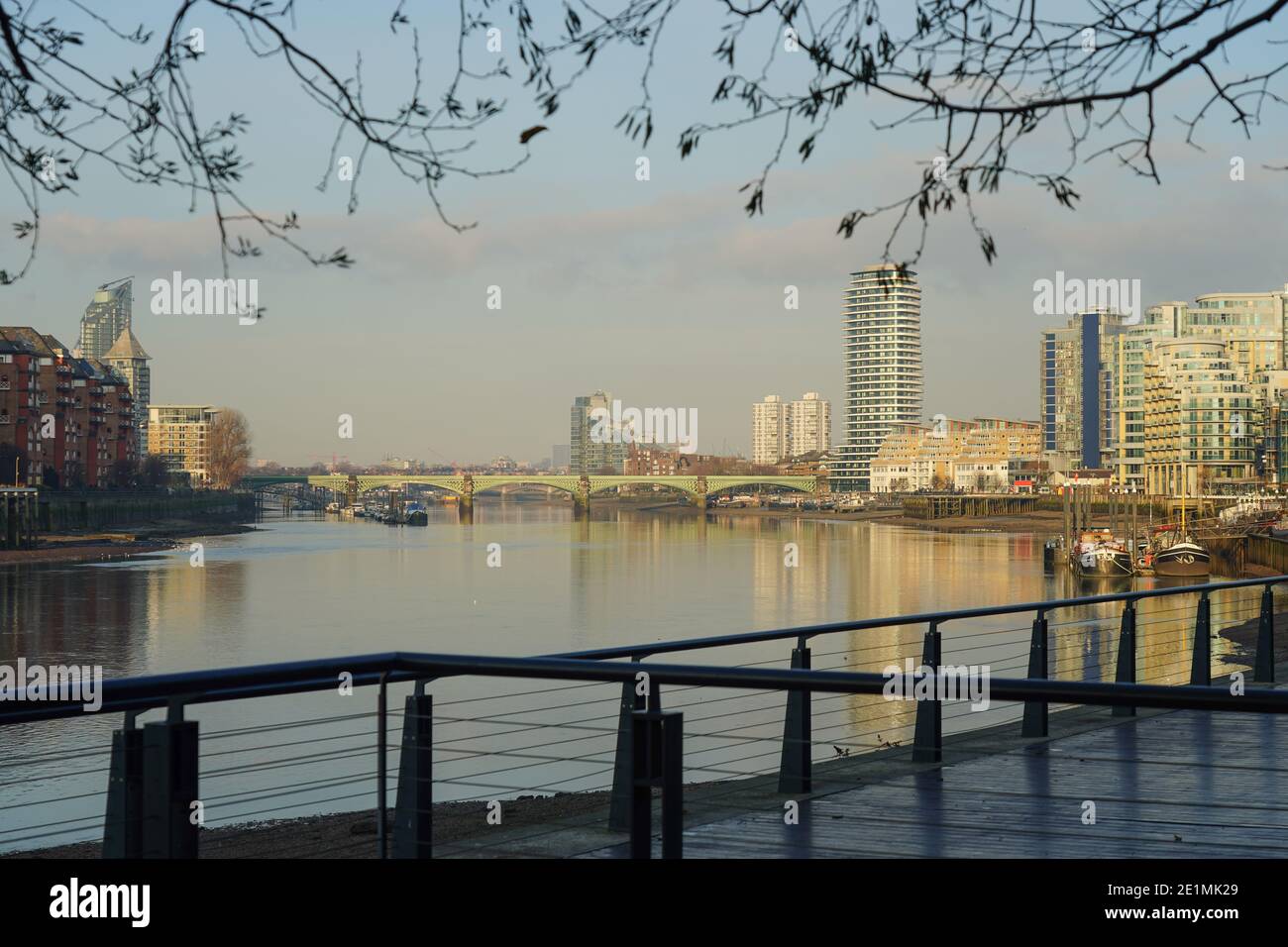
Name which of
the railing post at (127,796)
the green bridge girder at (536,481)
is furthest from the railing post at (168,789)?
the green bridge girder at (536,481)

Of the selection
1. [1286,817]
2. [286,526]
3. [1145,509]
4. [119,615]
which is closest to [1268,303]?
[1145,509]

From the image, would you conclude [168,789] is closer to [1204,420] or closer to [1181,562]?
[1181,562]

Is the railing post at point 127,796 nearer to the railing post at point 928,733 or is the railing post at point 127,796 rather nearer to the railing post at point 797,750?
the railing post at point 797,750

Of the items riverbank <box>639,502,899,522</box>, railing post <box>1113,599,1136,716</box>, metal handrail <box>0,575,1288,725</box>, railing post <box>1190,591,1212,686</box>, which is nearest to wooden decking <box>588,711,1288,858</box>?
railing post <box>1113,599,1136,716</box>

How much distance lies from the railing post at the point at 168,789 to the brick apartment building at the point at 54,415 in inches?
4044

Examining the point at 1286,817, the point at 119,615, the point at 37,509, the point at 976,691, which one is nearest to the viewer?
the point at 976,691

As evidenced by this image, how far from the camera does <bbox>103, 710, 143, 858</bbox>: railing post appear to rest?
4.47m

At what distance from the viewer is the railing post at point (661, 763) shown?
4.42 m

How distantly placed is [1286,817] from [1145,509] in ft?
433

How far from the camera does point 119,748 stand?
14.7 feet

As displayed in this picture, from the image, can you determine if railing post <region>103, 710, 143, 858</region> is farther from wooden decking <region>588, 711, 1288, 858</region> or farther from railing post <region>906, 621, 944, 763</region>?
railing post <region>906, 621, 944, 763</region>
